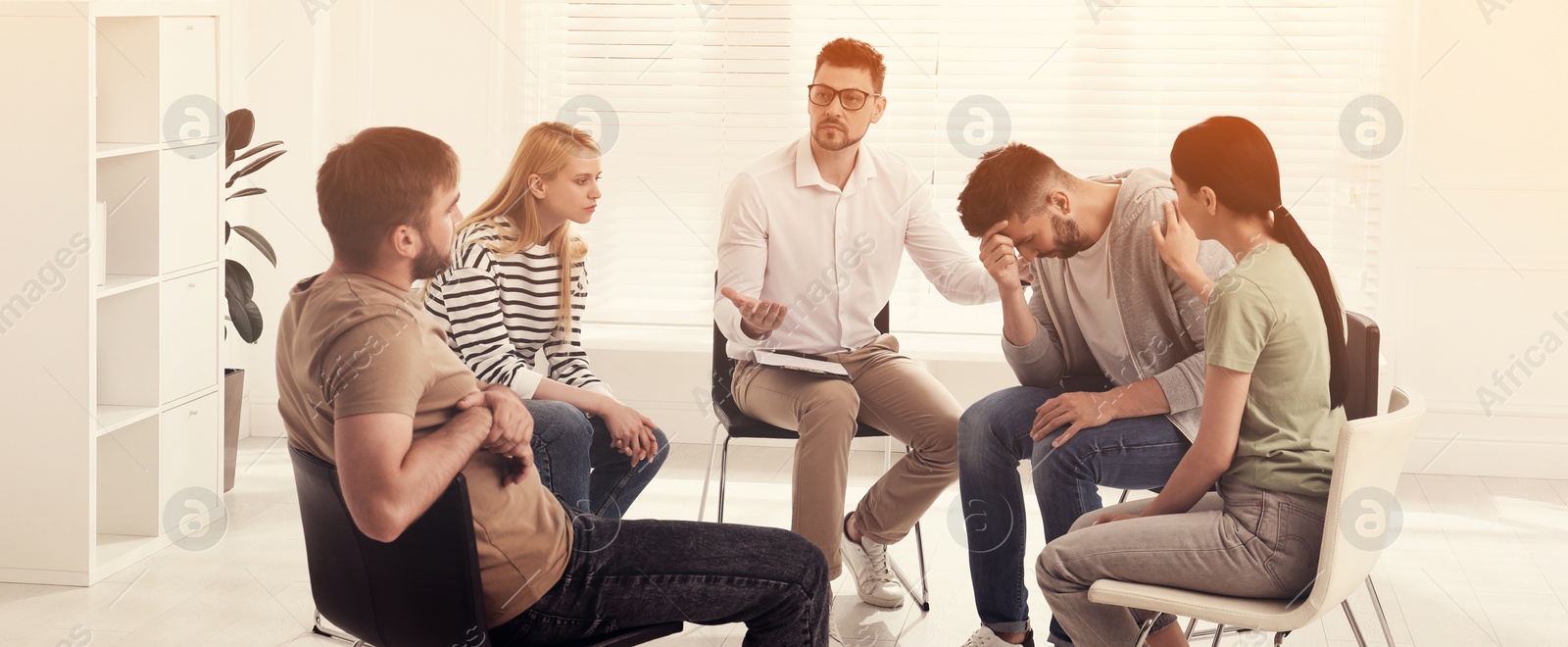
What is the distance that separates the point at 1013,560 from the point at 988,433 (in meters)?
0.24

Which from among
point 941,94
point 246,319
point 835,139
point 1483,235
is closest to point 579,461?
point 835,139

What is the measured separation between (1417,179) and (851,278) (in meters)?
2.10

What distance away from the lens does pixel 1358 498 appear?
65.1 inches

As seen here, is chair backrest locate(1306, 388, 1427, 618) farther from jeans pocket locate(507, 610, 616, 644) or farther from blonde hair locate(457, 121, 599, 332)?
blonde hair locate(457, 121, 599, 332)

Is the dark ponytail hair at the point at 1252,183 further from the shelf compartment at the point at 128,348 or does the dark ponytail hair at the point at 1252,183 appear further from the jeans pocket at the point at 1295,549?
the shelf compartment at the point at 128,348

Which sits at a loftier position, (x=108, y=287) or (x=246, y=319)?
(x=108, y=287)

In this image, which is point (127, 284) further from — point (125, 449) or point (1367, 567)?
point (1367, 567)

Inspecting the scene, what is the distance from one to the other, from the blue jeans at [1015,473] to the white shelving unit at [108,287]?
191cm

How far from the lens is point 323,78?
4.25m

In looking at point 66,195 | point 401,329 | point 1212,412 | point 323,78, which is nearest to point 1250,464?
point 1212,412

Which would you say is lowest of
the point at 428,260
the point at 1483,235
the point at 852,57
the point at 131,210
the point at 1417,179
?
the point at 131,210

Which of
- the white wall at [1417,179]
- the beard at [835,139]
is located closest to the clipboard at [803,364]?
the beard at [835,139]

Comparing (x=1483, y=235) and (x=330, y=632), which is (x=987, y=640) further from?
(x=1483, y=235)

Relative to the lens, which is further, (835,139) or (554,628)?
(835,139)
